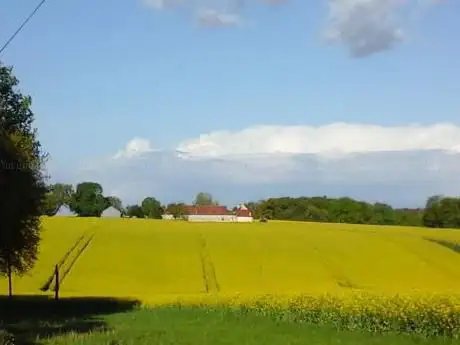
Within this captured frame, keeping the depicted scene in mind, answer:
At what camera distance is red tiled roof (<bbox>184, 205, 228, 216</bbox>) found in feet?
515

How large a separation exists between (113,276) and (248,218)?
9122 cm

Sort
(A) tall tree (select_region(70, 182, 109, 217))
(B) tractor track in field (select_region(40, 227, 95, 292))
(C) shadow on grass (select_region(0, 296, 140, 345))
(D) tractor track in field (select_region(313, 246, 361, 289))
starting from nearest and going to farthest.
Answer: (C) shadow on grass (select_region(0, 296, 140, 345)) → (B) tractor track in field (select_region(40, 227, 95, 292)) → (D) tractor track in field (select_region(313, 246, 361, 289)) → (A) tall tree (select_region(70, 182, 109, 217))

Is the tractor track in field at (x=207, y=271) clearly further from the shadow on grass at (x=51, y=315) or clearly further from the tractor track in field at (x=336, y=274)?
the shadow on grass at (x=51, y=315)

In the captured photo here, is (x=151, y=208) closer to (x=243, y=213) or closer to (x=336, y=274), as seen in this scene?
(x=243, y=213)

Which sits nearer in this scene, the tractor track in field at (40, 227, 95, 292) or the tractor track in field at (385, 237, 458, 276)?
the tractor track in field at (40, 227, 95, 292)

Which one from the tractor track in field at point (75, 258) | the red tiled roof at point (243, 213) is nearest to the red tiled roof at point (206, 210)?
the red tiled roof at point (243, 213)

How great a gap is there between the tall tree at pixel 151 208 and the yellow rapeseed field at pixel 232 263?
6442 centimetres

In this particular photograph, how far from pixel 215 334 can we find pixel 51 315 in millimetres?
11362

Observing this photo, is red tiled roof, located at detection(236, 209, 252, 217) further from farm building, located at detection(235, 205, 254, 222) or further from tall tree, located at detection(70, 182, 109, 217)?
tall tree, located at detection(70, 182, 109, 217)

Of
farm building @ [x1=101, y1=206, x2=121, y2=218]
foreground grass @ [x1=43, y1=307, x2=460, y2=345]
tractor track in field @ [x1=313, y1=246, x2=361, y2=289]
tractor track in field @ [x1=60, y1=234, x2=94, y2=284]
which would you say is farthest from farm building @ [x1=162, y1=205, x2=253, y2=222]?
foreground grass @ [x1=43, y1=307, x2=460, y2=345]

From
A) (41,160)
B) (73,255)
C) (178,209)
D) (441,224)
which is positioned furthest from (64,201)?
(41,160)

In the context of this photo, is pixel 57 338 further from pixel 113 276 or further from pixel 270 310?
pixel 113 276

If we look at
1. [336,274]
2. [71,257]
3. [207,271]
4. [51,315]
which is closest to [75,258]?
[71,257]

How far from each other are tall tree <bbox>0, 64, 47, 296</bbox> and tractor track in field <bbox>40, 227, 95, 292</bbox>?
24.0 feet
